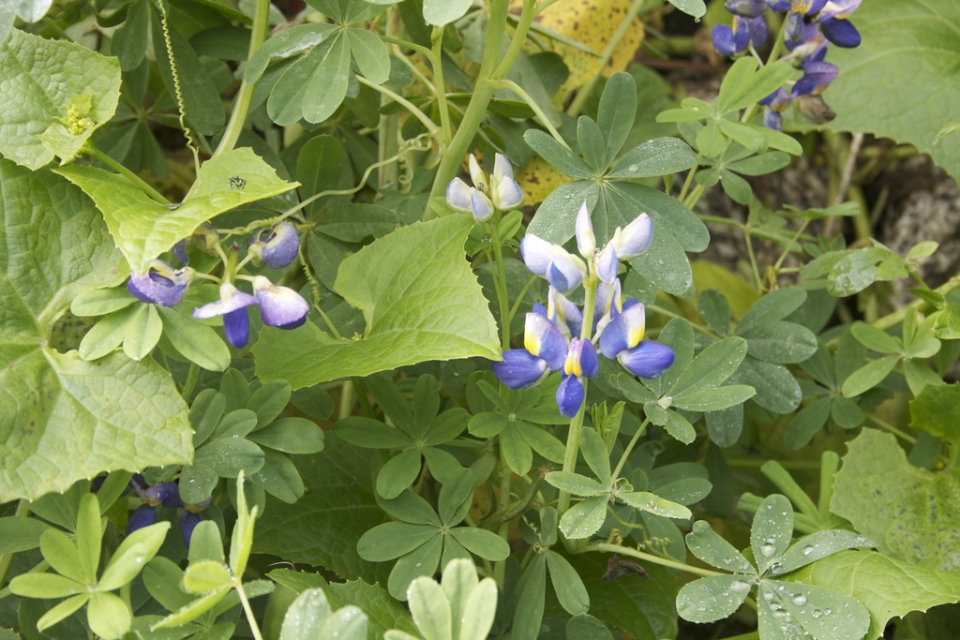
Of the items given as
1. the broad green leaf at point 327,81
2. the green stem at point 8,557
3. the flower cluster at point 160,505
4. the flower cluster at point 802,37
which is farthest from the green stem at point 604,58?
the green stem at point 8,557

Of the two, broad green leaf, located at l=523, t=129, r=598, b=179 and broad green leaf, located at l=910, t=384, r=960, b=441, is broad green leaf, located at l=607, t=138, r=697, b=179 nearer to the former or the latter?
broad green leaf, located at l=523, t=129, r=598, b=179

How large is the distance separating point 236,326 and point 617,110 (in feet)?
2.28

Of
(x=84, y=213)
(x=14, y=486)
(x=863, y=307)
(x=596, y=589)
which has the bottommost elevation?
(x=863, y=307)

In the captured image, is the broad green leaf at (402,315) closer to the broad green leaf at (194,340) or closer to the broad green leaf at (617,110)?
the broad green leaf at (194,340)

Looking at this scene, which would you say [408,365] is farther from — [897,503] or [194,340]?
[897,503]

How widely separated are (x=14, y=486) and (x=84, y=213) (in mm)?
402

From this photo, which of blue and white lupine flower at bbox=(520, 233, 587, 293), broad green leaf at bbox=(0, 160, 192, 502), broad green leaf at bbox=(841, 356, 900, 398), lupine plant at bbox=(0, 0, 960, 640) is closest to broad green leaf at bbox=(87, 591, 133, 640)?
lupine plant at bbox=(0, 0, 960, 640)

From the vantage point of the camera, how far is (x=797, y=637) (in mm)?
1098

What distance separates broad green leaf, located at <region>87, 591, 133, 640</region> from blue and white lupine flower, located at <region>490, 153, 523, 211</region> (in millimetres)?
703

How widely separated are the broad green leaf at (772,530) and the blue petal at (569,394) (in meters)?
0.39

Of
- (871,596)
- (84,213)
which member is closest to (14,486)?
(84,213)

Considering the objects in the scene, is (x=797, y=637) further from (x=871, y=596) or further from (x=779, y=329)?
(x=779, y=329)

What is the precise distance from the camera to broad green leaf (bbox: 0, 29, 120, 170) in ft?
3.67

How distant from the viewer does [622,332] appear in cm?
102
